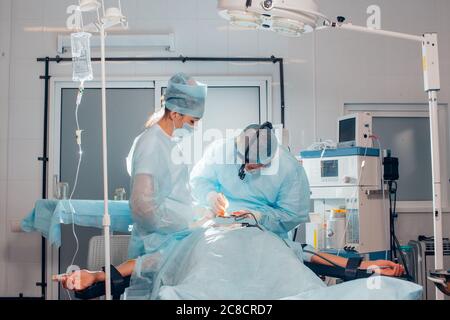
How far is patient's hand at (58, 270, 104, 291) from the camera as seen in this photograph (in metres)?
1.72

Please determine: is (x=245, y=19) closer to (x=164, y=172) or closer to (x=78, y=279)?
(x=164, y=172)

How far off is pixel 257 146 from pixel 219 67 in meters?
1.61

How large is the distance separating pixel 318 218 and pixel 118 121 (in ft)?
5.38

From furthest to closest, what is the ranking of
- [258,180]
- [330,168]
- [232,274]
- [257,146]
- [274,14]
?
1. [330,168]
2. [258,180]
3. [257,146]
4. [274,14]
5. [232,274]

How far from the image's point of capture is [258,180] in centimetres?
255

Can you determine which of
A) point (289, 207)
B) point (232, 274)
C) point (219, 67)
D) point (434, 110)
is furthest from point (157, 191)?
point (219, 67)

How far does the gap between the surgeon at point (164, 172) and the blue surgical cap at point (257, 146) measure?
0.92 feet

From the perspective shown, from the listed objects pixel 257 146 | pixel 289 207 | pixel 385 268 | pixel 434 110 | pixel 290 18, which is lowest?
pixel 385 268

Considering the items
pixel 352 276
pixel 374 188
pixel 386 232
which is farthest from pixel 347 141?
pixel 352 276

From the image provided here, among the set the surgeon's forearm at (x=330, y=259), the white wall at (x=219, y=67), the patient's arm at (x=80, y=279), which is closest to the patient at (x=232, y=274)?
the patient's arm at (x=80, y=279)

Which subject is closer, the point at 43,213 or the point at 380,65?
the point at 43,213
